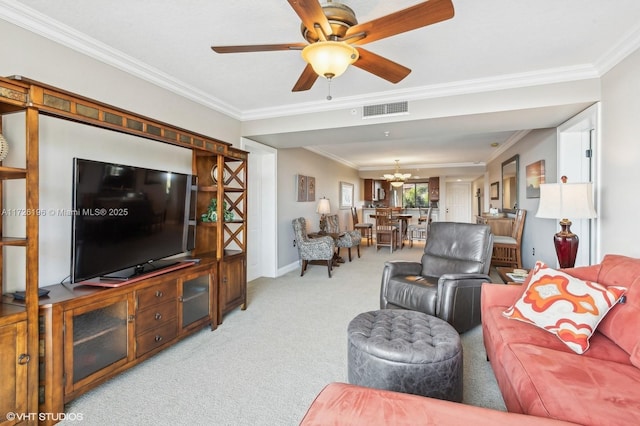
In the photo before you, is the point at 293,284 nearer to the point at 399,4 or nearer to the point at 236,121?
the point at 236,121

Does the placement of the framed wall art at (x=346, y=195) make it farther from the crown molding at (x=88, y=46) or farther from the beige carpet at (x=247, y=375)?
the crown molding at (x=88, y=46)

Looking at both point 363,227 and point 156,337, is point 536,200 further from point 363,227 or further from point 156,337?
point 156,337

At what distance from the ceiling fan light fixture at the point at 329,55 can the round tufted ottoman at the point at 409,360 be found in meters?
1.56

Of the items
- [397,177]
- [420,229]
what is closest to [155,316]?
[397,177]

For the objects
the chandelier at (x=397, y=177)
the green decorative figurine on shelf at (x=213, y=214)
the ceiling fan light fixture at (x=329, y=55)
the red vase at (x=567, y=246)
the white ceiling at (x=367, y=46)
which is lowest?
the red vase at (x=567, y=246)

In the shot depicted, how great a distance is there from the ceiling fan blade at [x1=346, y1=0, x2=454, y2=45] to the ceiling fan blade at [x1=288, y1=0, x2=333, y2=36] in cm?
15

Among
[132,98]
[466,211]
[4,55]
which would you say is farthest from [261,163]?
[466,211]

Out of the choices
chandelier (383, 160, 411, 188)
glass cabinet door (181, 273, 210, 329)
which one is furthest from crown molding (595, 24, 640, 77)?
chandelier (383, 160, 411, 188)

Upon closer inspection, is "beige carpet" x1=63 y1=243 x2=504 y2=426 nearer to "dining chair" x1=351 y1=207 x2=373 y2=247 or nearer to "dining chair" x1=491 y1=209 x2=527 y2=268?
"dining chair" x1=491 y1=209 x2=527 y2=268

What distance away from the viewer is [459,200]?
38.0 ft

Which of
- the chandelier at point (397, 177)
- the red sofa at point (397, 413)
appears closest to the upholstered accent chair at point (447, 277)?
the red sofa at point (397, 413)

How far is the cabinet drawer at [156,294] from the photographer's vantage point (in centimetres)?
226

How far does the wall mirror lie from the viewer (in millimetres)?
5438

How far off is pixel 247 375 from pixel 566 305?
2.10m
